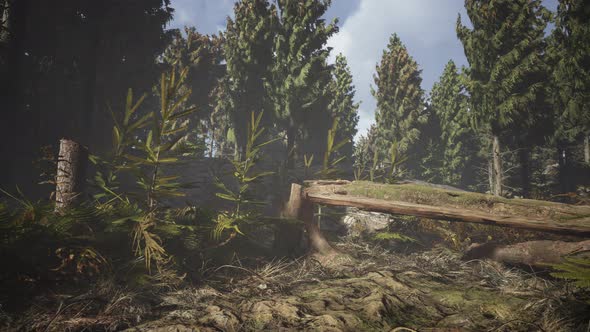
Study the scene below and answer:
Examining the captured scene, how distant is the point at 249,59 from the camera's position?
21406mm

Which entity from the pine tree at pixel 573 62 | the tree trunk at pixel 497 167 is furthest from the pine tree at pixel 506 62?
the pine tree at pixel 573 62

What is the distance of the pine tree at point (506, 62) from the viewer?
1395cm

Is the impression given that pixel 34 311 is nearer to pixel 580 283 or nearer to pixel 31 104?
pixel 580 283

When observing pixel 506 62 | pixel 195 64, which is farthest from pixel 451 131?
pixel 195 64

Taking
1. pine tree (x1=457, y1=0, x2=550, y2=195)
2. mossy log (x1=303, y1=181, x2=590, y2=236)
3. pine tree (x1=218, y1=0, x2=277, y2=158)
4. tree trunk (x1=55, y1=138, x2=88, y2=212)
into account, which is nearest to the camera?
tree trunk (x1=55, y1=138, x2=88, y2=212)

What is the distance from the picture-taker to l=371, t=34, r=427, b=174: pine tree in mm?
25438

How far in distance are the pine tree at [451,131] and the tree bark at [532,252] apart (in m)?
25.4

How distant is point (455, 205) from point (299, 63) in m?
16.3

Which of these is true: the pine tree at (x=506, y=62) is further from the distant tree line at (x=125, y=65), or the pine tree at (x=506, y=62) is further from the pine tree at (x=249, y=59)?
the pine tree at (x=249, y=59)

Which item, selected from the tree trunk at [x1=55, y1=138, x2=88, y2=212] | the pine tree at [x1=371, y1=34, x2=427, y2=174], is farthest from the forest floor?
the pine tree at [x1=371, y1=34, x2=427, y2=174]

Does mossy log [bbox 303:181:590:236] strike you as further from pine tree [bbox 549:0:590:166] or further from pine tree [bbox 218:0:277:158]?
pine tree [bbox 218:0:277:158]

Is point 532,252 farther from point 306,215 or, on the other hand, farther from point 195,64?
point 195,64

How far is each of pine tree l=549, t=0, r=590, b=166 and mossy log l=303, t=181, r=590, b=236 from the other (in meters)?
14.1

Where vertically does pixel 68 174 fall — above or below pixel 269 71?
below
